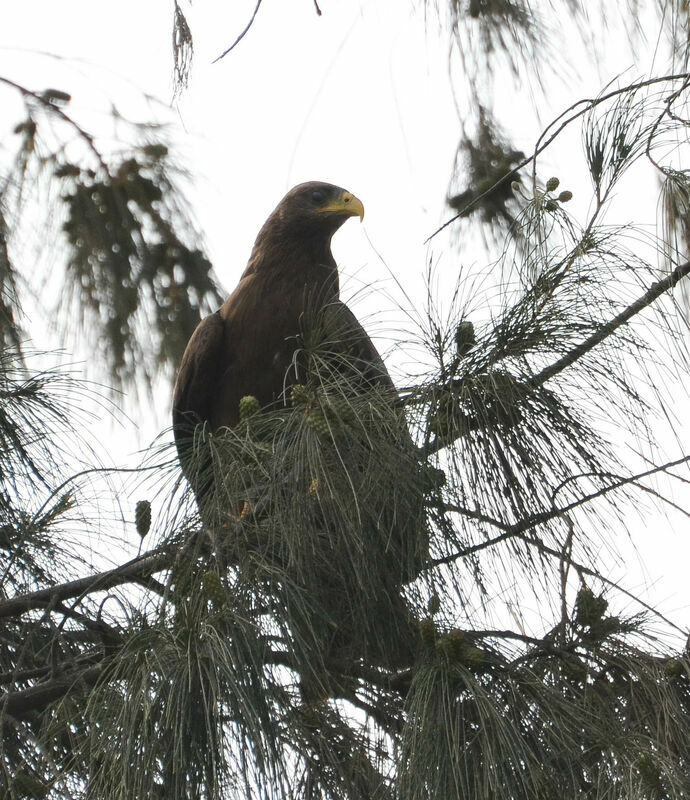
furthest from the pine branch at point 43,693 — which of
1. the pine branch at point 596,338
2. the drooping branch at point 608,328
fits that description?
the drooping branch at point 608,328

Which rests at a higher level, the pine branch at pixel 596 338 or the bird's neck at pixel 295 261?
the bird's neck at pixel 295 261

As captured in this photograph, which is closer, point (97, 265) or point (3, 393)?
point (3, 393)

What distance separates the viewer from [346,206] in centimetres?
418

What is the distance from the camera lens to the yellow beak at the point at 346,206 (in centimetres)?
415

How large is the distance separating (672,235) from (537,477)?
0.73 meters

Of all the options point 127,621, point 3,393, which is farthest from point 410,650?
point 3,393

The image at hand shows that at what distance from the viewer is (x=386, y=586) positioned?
211 cm

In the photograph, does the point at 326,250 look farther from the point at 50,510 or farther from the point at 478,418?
the point at 478,418

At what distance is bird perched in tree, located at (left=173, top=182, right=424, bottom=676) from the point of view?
81.4 inches

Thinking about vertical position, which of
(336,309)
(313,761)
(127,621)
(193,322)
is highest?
(193,322)

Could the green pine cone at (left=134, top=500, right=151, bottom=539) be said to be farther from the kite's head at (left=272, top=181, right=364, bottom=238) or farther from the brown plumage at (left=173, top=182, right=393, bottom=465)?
the kite's head at (left=272, top=181, right=364, bottom=238)

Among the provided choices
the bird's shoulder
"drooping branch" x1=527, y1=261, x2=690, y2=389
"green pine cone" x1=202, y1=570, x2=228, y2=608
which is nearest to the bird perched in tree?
the bird's shoulder

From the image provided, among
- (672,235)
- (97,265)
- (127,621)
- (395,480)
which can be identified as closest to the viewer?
(395,480)

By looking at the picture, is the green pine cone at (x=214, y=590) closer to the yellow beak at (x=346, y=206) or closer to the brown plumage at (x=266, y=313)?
the brown plumage at (x=266, y=313)
